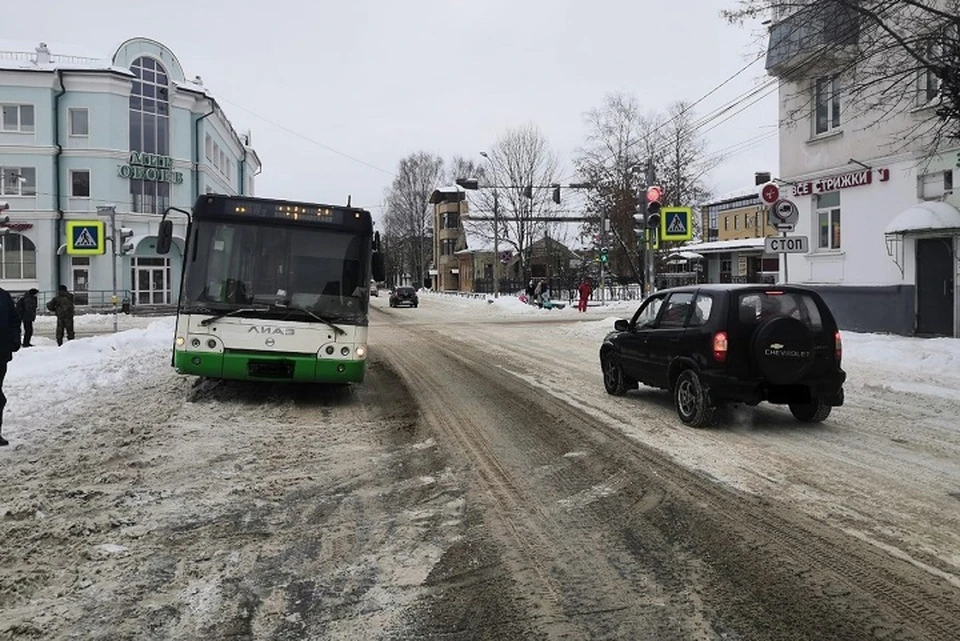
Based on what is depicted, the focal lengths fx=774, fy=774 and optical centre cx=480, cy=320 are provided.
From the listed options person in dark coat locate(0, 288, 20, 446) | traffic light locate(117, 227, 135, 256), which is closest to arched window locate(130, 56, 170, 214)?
traffic light locate(117, 227, 135, 256)

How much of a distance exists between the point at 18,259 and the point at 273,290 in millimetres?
39031

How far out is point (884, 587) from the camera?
13.6 feet

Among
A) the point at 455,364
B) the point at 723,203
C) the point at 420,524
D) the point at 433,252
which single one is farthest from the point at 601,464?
the point at 433,252

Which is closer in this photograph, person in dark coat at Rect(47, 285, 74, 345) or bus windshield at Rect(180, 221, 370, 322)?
bus windshield at Rect(180, 221, 370, 322)

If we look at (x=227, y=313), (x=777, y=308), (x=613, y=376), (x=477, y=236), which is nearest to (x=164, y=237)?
(x=227, y=313)

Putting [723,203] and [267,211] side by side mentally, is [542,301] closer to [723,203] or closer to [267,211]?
[267,211]

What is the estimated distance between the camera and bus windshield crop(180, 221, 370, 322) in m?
10.0

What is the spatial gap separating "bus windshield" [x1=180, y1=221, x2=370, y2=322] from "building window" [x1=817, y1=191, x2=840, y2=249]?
15738 mm

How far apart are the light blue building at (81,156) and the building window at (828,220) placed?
113 ft

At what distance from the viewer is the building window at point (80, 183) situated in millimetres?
42688

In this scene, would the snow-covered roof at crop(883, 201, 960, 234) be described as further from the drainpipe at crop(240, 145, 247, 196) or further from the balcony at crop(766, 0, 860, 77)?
the drainpipe at crop(240, 145, 247, 196)

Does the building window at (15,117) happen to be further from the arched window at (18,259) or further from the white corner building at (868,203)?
the white corner building at (868,203)

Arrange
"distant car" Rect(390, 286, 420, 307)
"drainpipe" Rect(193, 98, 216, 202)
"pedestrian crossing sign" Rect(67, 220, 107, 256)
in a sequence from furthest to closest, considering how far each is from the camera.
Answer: "distant car" Rect(390, 286, 420, 307), "drainpipe" Rect(193, 98, 216, 202), "pedestrian crossing sign" Rect(67, 220, 107, 256)

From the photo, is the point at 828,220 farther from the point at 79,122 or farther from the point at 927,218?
the point at 79,122
